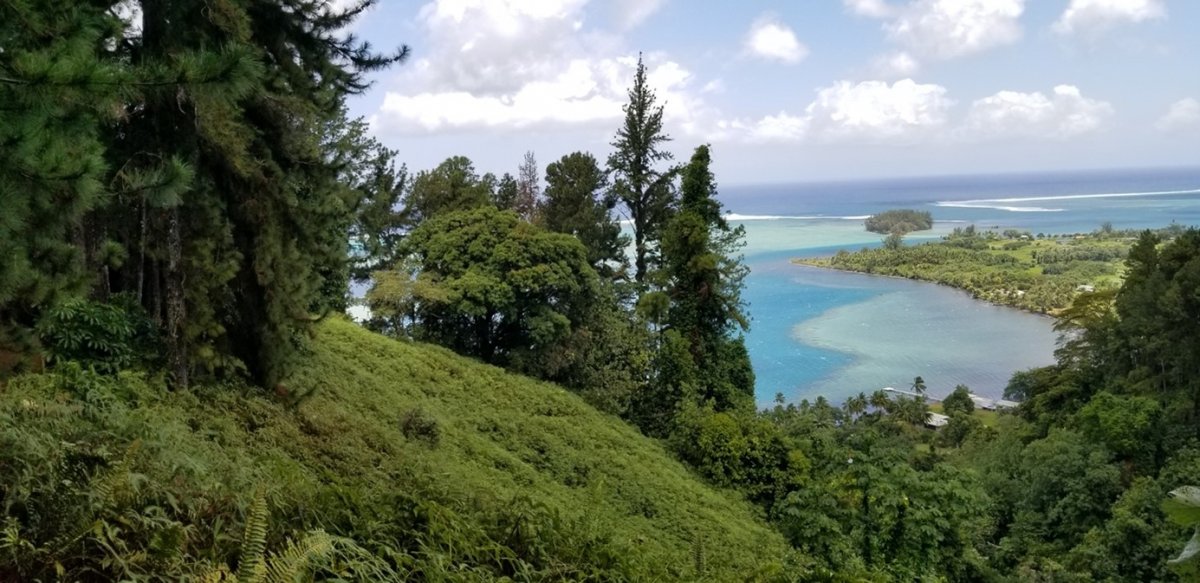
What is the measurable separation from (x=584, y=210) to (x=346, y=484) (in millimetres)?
14947

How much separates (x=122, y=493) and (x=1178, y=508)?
2.99 m

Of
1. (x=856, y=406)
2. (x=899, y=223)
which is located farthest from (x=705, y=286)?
(x=899, y=223)

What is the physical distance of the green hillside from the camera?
6.36ft

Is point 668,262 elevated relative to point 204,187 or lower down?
lower down

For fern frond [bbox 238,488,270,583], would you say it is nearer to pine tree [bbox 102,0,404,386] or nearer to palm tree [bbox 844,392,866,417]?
pine tree [bbox 102,0,404,386]

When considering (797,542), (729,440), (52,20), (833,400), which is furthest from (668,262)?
(833,400)

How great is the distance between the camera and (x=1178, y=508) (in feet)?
5.74

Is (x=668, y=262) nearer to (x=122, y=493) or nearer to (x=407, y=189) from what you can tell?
(x=407, y=189)

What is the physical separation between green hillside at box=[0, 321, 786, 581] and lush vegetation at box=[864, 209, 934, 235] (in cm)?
10570

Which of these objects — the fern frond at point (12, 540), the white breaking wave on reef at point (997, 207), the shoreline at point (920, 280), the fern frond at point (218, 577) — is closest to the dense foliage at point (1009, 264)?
the shoreline at point (920, 280)

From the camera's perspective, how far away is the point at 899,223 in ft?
351

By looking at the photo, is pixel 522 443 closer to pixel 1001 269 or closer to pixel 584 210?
pixel 584 210

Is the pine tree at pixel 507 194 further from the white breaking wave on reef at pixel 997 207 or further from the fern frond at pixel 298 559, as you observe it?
the white breaking wave on reef at pixel 997 207

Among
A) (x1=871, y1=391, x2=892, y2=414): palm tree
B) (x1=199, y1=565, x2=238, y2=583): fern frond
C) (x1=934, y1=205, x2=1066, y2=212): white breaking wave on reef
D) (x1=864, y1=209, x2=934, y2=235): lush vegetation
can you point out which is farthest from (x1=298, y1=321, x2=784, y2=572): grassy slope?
(x1=934, y1=205, x2=1066, y2=212): white breaking wave on reef
